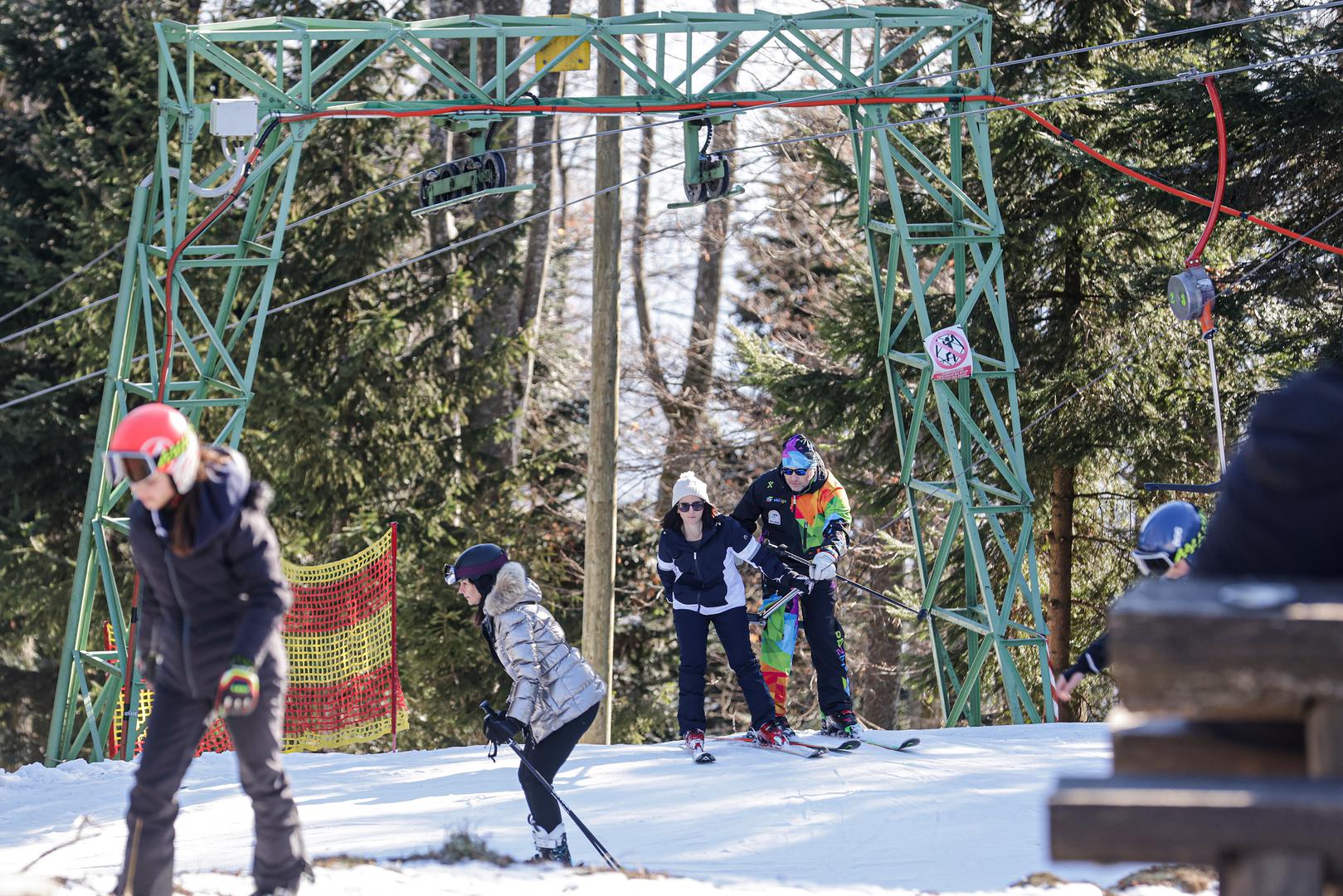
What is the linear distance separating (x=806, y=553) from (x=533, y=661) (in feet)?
10.6

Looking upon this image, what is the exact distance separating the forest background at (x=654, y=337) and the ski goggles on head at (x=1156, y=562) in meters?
8.07

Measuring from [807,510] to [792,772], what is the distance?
1832mm

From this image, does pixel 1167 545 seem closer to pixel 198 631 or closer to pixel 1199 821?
pixel 1199 821

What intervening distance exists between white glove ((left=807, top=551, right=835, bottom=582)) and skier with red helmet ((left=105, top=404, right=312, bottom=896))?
185 inches

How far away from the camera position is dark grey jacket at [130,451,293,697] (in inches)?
183

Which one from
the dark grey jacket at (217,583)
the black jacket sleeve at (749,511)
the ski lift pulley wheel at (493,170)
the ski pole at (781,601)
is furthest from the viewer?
the ski lift pulley wheel at (493,170)

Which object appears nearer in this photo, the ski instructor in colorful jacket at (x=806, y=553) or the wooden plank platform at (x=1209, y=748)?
the wooden plank platform at (x=1209, y=748)

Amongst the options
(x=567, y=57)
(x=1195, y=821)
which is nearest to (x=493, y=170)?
(x=567, y=57)

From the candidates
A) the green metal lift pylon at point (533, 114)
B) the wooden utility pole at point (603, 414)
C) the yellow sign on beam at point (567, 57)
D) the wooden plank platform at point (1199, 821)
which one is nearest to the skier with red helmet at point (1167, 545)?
the wooden plank platform at point (1199, 821)

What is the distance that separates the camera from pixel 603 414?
14.0 meters

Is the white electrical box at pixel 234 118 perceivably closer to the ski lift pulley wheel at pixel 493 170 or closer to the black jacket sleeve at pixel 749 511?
the ski lift pulley wheel at pixel 493 170

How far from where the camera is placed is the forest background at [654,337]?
45.9ft

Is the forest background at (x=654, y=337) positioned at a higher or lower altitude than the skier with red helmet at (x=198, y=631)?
higher

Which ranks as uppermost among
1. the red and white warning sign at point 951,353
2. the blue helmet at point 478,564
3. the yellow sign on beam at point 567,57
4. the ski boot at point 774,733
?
the yellow sign on beam at point 567,57
